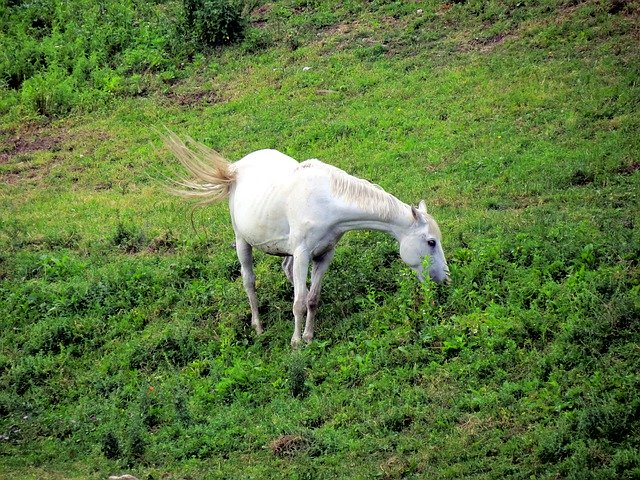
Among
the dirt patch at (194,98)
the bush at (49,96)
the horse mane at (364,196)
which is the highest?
the bush at (49,96)

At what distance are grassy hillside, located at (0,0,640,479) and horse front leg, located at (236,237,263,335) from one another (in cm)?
23

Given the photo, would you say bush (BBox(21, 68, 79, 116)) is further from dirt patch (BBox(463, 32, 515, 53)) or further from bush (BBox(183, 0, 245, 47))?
dirt patch (BBox(463, 32, 515, 53))

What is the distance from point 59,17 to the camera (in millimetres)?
22703

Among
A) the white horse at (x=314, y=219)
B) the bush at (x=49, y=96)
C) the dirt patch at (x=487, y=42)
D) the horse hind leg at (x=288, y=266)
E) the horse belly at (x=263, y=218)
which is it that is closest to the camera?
the white horse at (x=314, y=219)

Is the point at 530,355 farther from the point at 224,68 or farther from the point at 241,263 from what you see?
the point at 224,68

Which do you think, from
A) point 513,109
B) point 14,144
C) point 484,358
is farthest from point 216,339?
point 14,144

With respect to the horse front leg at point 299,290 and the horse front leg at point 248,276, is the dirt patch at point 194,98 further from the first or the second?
the horse front leg at point 299,290

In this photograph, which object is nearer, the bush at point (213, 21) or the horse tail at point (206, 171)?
the horse tail at point (206, 171)

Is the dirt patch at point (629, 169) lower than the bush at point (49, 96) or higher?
lower

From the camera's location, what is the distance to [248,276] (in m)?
11.8

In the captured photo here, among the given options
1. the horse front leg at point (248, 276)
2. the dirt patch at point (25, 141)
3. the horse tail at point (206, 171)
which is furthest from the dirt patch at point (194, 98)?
the horse front leg at point (248, 276)

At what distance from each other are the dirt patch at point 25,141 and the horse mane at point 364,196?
971 centimetres

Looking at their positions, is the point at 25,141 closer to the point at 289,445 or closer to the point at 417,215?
the point at 417,215

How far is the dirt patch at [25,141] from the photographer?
18859 mm
